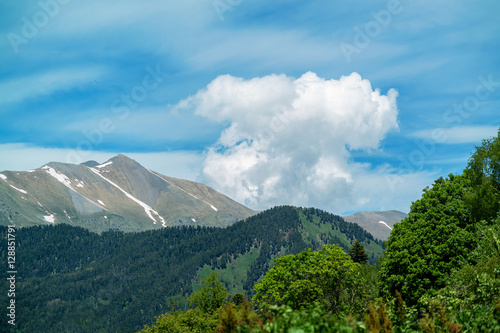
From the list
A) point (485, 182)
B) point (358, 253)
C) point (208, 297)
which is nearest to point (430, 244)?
point (485, 182)

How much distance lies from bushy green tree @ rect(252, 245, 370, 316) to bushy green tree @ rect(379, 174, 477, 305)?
3.99 meters

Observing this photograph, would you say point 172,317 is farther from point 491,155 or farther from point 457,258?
point 491,155

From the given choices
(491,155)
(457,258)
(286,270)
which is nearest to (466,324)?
(457,258)

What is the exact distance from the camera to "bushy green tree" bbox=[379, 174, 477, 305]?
146ft

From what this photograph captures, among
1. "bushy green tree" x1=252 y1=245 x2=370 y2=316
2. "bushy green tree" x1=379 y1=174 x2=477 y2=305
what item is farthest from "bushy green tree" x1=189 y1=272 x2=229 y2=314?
"bushy green tree" x1=379 y1=174 x2=477 y2=305

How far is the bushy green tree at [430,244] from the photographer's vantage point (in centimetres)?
4450

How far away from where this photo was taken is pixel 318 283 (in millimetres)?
49469

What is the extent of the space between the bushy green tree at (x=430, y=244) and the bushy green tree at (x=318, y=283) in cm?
399

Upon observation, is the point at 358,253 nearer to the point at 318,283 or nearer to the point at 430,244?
the point at 318,283

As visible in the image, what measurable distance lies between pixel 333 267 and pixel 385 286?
6514 millimetres

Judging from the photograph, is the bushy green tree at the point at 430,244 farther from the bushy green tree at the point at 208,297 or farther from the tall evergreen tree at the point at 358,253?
the tall evergreen tree at the point at 358,253

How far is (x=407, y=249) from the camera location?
47406mm

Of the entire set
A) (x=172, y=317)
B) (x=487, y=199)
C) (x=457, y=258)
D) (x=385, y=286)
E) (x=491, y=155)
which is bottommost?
(x=172, y=317)

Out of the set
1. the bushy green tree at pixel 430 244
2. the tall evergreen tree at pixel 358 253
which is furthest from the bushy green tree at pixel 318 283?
the tall evergreen tree at pixel 358 253
